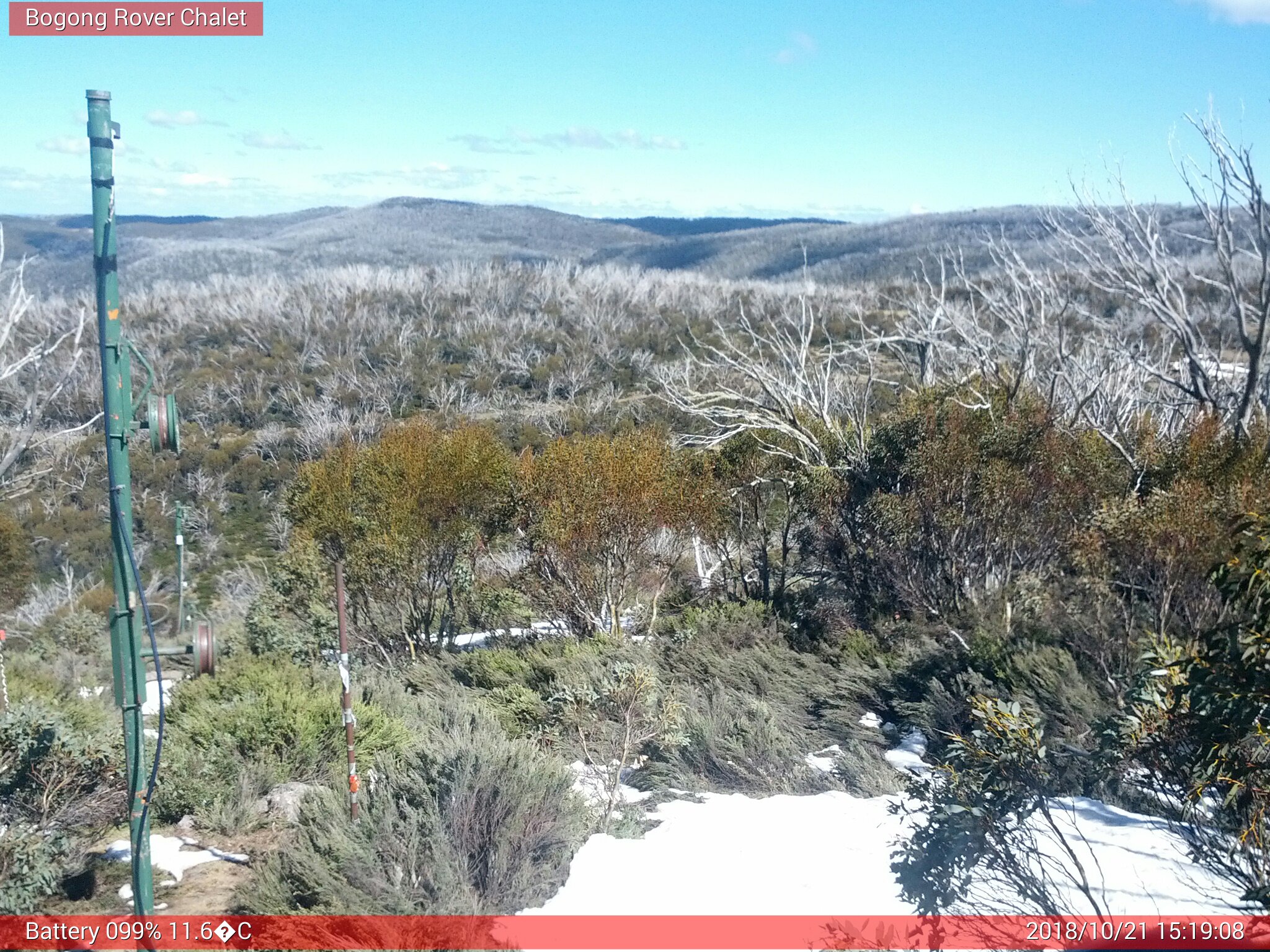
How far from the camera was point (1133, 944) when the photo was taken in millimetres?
3977

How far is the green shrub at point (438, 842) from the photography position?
4.75m

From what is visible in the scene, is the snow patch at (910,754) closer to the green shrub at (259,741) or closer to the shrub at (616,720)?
the shrub at (616,720)

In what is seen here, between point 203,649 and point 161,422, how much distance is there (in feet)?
3.18

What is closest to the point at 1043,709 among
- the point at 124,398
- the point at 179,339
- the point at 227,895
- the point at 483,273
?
the point at 227,895

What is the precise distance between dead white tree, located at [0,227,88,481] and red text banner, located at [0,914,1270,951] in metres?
5.75

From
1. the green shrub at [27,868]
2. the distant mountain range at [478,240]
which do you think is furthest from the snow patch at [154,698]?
the distant mountain range at [478,240]

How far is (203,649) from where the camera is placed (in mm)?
4090

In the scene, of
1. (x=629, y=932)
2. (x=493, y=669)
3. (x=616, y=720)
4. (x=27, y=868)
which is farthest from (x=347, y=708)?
(x=493, y=669)

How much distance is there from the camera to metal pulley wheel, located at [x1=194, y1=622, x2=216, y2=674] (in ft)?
13.3

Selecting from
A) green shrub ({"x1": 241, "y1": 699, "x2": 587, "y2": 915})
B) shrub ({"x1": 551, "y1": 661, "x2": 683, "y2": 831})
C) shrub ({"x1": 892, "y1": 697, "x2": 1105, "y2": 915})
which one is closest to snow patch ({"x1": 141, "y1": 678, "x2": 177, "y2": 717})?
shrub ({"x1": 551, "y1": 661, "x2": 683, "y2": 831})

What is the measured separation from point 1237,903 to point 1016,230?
78474mm

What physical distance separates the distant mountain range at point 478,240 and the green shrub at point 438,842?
5392cm

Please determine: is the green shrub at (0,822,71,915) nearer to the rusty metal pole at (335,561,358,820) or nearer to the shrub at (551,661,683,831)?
the rusty metal pole at (335,561,358,820)

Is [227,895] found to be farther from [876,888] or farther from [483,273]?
[483,273]
